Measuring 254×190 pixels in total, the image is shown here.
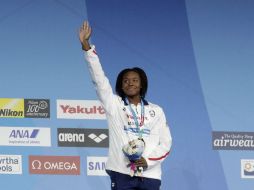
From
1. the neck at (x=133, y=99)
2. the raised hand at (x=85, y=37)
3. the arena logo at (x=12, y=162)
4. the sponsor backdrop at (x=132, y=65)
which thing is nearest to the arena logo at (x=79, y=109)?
the sponsor backdrop at (x=132, y=65)

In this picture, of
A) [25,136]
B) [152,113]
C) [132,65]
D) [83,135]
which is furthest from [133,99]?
[25,136]

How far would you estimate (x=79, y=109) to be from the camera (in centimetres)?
369

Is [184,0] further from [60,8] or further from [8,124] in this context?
[8,124]

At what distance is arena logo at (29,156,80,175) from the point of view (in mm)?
3723

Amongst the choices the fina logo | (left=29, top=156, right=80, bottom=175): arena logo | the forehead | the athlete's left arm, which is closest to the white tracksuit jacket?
the athlete's left arm

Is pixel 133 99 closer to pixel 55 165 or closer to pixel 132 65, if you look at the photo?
pixel 132 65

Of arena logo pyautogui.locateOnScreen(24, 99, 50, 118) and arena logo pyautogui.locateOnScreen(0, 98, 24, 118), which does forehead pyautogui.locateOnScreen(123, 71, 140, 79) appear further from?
arena logo pyautogui.locateOnScreen(0, 98, 24, 118)

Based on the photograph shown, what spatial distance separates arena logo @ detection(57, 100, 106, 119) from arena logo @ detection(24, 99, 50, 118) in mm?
85

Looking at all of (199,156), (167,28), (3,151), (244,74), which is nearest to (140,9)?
(167,28)

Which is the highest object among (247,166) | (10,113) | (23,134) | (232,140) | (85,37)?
(85,37)

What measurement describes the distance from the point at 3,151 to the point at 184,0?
5.53 feet

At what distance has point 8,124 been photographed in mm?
3711

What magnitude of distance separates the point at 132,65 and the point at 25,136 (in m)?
0.92

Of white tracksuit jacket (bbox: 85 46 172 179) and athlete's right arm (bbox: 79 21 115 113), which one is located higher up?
athlete's right arm (bbox: 79 21 115 113)
